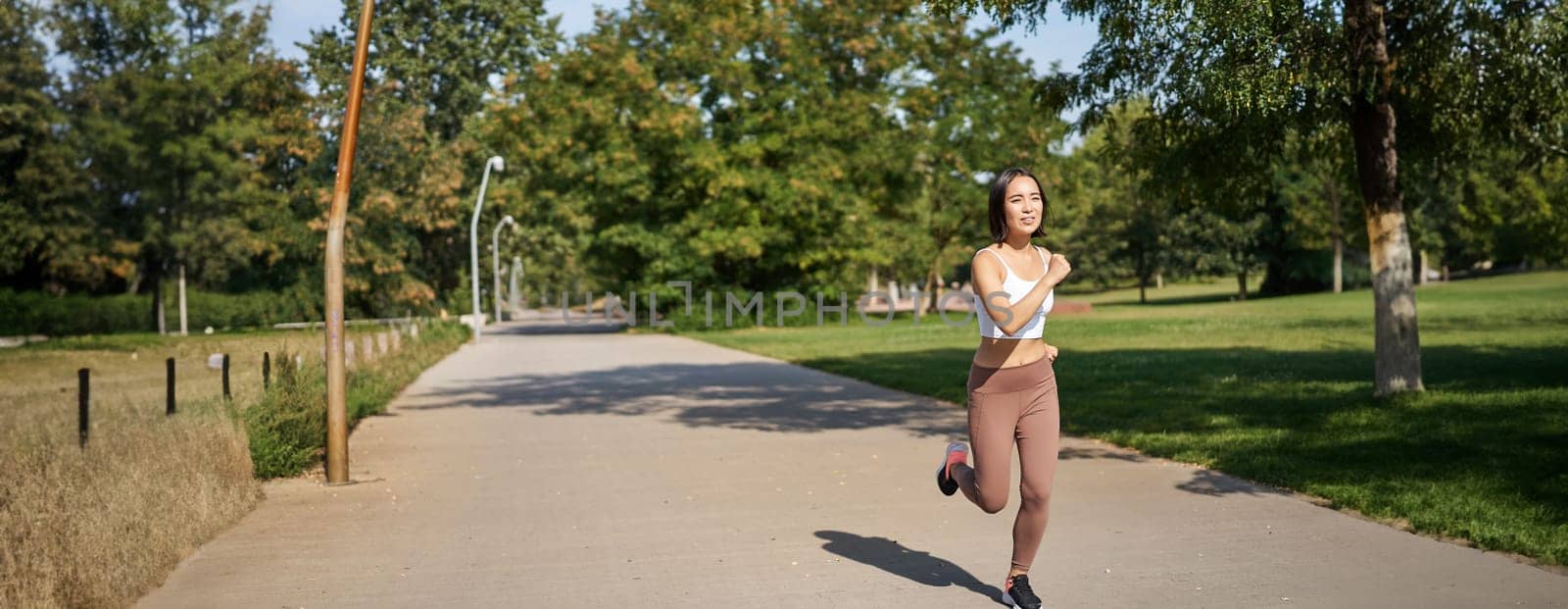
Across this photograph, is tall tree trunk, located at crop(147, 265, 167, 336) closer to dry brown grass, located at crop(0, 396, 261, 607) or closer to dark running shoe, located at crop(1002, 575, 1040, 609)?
dry brown grass, located at crop(0, 396, 261, 607)

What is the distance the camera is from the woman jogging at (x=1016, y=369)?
514 centimetres

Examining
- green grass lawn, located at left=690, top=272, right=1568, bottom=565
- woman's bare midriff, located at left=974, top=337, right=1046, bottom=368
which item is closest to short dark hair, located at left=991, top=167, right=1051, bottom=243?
woman's bare midriff, located at left=974, top=337, right=1046, bottom=368

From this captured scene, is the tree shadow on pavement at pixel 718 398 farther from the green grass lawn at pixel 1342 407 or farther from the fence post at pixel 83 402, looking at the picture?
the fence post at pixel 83 402

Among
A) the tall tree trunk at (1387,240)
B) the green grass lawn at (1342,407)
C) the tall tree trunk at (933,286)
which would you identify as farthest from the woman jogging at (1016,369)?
the tall tree trunk at (933,286)

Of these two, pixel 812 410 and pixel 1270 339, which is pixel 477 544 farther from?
pixel 1270 339

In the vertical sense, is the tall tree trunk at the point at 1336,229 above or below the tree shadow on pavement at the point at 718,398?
above

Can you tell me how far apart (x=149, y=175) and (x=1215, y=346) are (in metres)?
41.3

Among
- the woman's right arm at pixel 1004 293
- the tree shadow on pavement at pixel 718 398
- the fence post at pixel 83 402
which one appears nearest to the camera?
the woman's right arm at pixel 1004 293

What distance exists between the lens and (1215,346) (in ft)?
80.5

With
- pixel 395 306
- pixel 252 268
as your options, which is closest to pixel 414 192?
pixel 395 306

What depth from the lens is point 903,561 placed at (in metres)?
6.64

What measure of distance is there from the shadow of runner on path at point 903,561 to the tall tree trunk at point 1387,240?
7.48 m

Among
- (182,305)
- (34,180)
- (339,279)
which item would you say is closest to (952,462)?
(339,279)

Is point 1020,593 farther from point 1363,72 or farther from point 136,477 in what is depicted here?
point 1363,72
